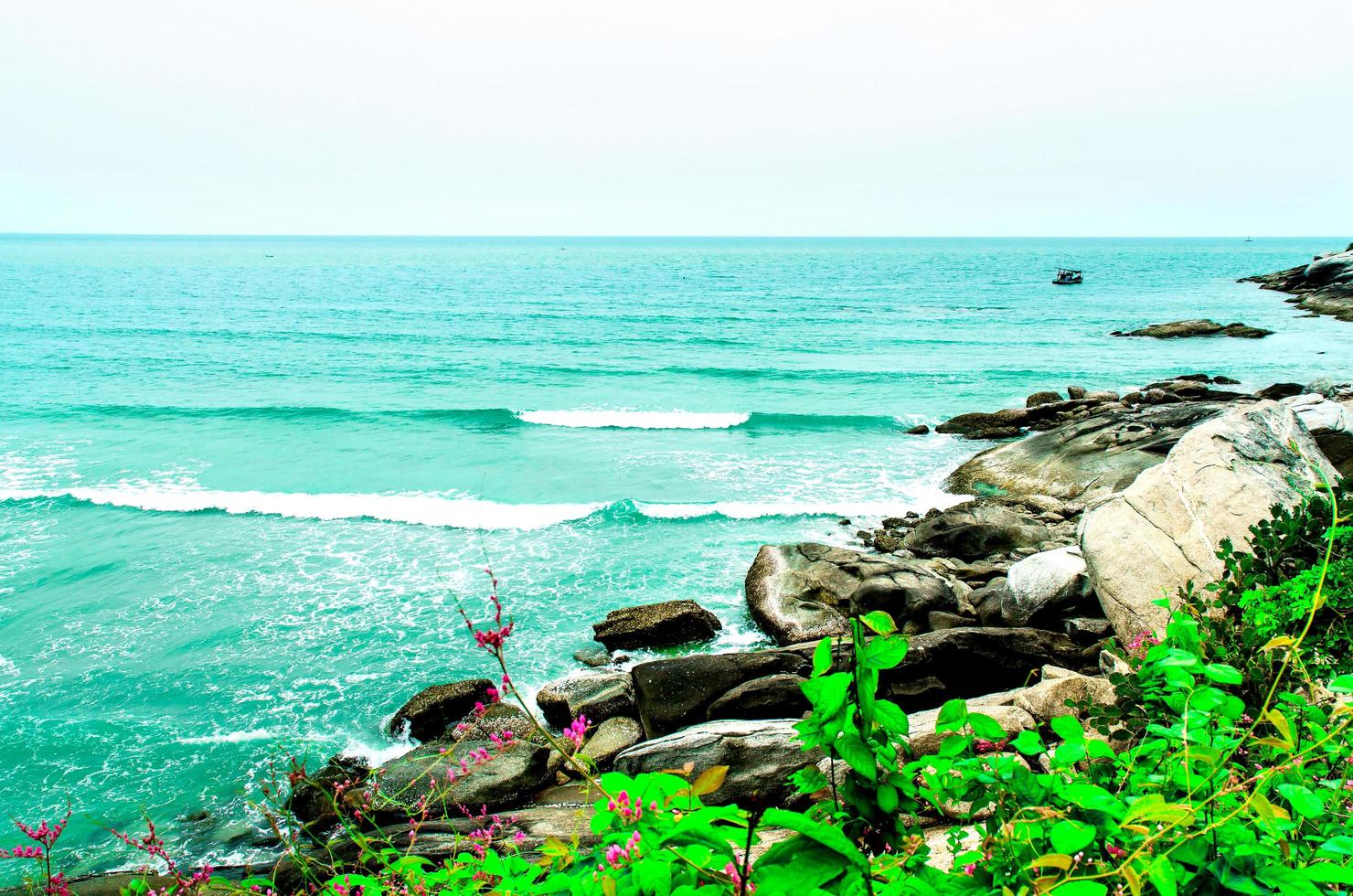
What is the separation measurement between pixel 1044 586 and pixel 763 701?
4776 millimetres

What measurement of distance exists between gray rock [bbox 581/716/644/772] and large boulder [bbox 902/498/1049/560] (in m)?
7.85

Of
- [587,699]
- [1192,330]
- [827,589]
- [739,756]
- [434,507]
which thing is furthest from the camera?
[1192,330]

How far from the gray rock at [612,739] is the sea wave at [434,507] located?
883 centimetres

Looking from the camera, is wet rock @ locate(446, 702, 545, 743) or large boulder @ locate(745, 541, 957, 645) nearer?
wet rock @ locate(446, 702, 545, 743)

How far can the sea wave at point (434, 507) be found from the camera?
18797 mm

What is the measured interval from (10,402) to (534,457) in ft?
78.6

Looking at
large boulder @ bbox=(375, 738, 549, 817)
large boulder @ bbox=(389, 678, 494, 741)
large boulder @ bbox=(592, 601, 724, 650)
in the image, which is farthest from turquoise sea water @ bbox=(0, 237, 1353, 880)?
large boulder @ bbox=(375, 738, 549, 817)

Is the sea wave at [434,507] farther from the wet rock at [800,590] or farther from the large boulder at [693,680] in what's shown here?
the large boulder at [693,680]

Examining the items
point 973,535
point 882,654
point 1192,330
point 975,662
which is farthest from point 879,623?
point 1192,330

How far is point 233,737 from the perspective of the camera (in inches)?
423

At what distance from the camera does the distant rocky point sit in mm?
55156

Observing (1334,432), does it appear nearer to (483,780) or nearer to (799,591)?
(799,591)

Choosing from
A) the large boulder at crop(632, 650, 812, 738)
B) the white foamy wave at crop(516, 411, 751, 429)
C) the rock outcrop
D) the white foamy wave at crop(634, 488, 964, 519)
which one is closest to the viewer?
the large boulder at crop(632, 650, 812, 738)

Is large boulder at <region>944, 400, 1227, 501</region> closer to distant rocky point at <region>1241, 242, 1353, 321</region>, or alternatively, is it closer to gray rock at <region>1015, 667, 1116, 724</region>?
gray rock at <region>1015, 667, 1116, 724</region>
